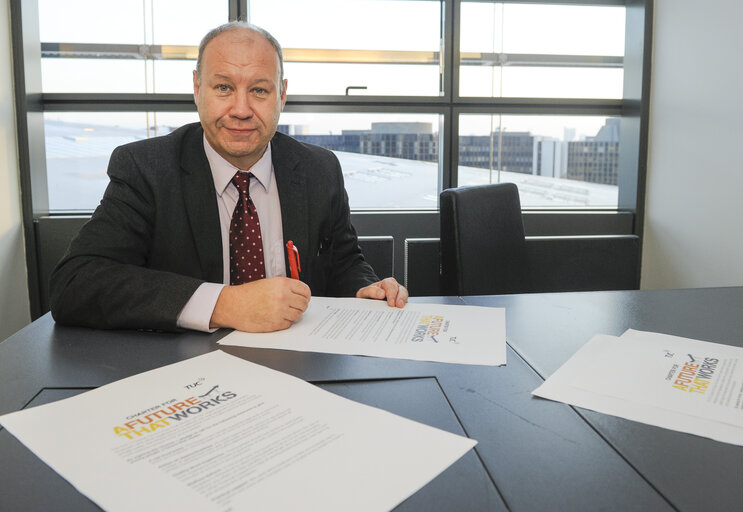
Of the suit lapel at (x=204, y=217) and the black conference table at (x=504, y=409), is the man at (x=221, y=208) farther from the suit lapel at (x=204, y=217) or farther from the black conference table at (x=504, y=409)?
the black conference table at (x=504, y=409)

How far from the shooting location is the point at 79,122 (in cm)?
298

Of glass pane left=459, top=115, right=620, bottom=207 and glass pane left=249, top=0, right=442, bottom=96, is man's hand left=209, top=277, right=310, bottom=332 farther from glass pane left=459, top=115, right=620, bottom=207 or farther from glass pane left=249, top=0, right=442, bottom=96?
glass pane left=459, top=115, right=620, bottom=207

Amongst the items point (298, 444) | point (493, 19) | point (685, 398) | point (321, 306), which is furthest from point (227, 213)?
point (493, 19)

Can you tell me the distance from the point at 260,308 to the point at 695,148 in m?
2.49

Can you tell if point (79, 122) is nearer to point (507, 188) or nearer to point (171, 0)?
point (171, 0)

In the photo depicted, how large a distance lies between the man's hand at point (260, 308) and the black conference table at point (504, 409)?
38mm

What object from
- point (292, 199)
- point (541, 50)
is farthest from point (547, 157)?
point (292, 199)

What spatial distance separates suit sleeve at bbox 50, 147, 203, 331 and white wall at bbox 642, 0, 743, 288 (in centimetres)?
241

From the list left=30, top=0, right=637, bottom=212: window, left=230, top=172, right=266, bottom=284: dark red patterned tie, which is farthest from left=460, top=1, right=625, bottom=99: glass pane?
left=230, top=172, right=266, bottom=284: dark red patterned tie

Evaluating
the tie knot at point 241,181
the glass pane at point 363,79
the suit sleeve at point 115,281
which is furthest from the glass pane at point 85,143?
the suit sleeve at point 115,281

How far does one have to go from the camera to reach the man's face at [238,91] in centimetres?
152

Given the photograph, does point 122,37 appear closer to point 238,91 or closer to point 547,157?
point 238,91

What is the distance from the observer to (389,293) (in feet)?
4.29

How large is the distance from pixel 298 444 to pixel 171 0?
2.92 meters
